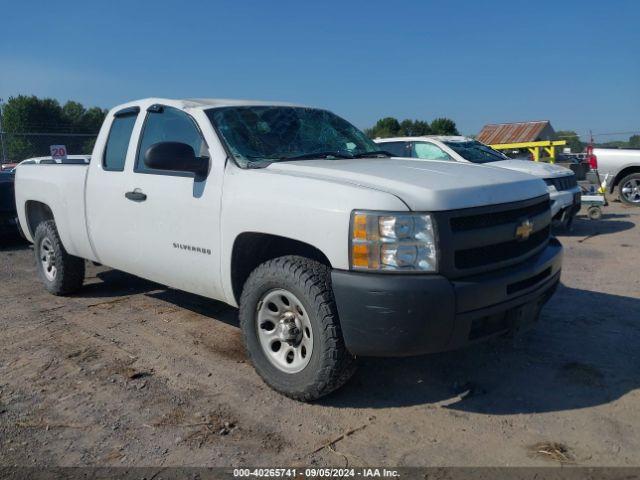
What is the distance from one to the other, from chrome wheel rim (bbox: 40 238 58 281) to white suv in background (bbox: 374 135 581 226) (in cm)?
548

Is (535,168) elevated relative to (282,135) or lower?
lower

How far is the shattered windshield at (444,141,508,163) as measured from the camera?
34.1 feet

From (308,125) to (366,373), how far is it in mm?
1989

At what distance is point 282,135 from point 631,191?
470 inches

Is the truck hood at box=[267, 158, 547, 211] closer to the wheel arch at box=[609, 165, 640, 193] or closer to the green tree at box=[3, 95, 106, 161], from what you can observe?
the wheel arch at box=[609, 165, 640, 193]

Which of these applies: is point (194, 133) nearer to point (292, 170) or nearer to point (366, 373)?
point (292, 170)

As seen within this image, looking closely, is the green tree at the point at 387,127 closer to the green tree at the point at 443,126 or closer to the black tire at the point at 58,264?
the green tree at the point at 443,126

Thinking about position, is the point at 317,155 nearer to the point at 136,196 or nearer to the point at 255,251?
the point at 255,251

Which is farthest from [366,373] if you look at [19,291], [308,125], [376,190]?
[19,291]

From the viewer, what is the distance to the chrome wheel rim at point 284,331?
346 cm

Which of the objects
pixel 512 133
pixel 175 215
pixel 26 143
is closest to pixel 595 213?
pixel 175 215

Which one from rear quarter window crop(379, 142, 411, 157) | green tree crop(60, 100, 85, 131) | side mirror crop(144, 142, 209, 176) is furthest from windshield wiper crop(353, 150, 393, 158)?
green tree crop(60, 100, 85, 131)

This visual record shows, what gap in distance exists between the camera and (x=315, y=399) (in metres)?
3.48

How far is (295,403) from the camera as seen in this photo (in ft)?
11.6
